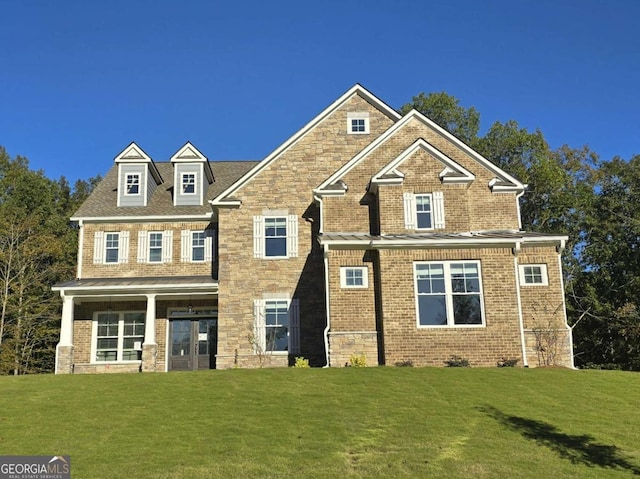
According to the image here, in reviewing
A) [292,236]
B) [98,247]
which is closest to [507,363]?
[292,236]

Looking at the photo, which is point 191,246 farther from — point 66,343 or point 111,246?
point 66,343

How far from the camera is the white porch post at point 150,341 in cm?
2173

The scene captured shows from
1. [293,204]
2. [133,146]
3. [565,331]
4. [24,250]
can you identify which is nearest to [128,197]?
[133,146]

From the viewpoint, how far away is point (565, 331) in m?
19.2

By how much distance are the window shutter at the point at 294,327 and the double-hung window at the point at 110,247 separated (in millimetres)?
7471

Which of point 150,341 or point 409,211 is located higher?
point 409,211

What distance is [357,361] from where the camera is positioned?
18.2 metres

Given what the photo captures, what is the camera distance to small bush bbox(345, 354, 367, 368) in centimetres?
1812

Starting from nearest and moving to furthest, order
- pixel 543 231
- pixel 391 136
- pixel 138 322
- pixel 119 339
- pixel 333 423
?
pixel 333 423 → pixel 391 136 → pixel 119 339 → pixel 138 322 → pixel 543 231

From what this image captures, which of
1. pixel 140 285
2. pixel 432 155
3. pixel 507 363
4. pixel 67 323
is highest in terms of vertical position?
pixel 432 155

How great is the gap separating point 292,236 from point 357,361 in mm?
6141

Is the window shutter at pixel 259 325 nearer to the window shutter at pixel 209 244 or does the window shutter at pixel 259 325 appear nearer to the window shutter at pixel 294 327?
the window shutter at pixel 294 327

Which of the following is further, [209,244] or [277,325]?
[209,244]

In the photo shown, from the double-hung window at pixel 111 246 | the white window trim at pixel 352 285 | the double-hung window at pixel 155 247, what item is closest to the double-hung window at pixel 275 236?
the white window trim at pixel 352 285
